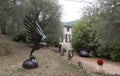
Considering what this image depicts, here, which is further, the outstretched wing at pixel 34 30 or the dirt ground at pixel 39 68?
the outstretched wing at pixel 34 30

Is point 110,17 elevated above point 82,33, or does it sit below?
above

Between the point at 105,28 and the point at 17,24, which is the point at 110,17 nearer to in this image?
the point at 105,28

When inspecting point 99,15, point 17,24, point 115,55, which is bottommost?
point 115,55

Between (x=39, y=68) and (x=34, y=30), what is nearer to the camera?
(x=34, y=30)

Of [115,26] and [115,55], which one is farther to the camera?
[115,55]

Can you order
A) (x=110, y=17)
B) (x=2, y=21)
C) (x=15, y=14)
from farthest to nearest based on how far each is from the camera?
1. (x=15, y=14)
2. (x=2, y=21)
3. (x=110, y=17)

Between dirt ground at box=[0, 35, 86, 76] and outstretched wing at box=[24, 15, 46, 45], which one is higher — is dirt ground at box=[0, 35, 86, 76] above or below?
below

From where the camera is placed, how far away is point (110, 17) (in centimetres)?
1176

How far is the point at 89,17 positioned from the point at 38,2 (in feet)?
41.9

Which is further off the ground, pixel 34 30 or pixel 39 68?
pixel 34 30

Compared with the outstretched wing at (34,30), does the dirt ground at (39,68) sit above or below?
below

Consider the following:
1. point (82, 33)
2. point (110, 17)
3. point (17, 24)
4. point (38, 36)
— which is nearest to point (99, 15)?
point (110, 17)

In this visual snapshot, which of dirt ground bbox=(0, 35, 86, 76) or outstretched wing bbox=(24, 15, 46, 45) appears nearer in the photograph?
dirt ground bbox=(0, 35, 86, 76)

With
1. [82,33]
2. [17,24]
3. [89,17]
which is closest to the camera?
[89,17]
